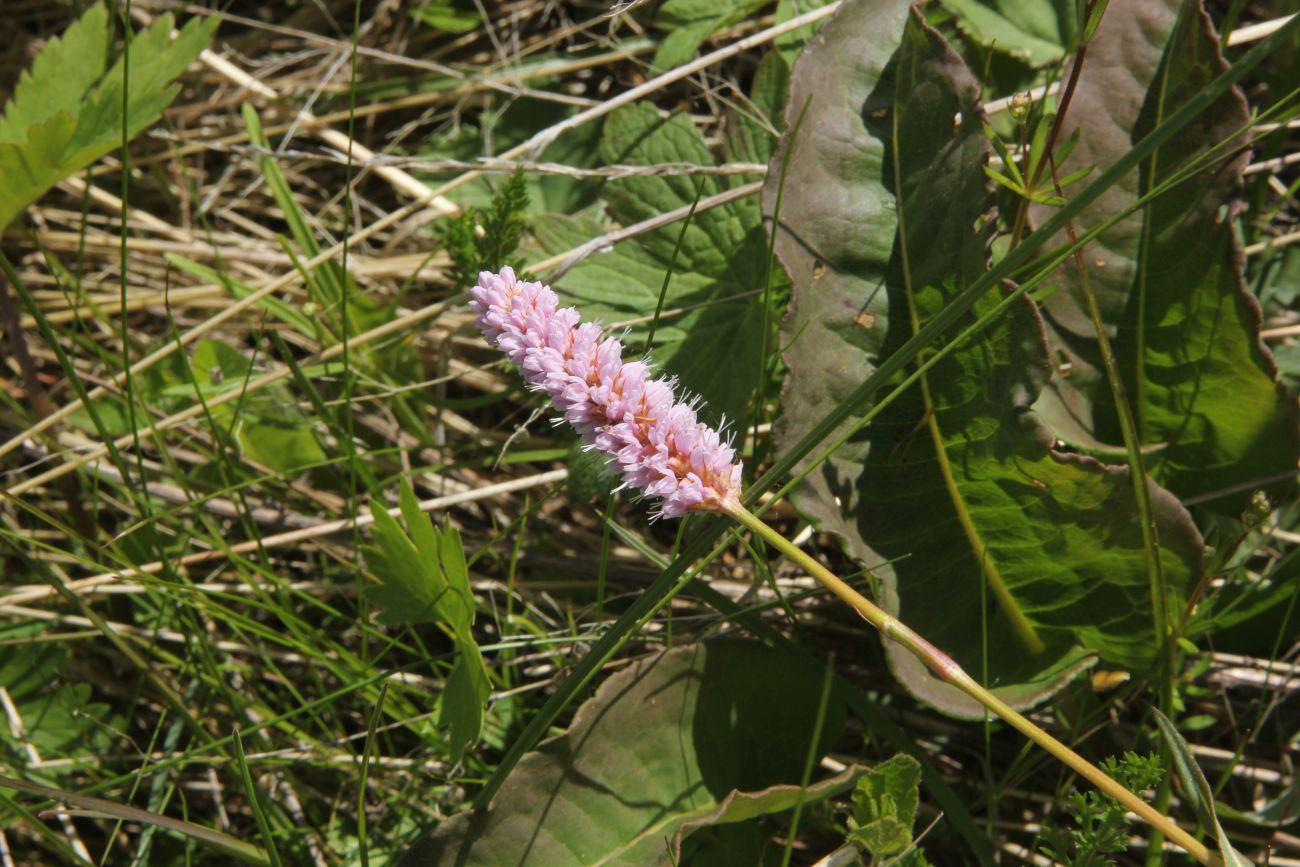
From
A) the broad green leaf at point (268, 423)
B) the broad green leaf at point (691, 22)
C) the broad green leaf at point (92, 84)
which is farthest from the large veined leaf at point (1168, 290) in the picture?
the broad green leaf at point (92, 84)

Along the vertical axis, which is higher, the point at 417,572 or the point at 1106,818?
the point at 417,572

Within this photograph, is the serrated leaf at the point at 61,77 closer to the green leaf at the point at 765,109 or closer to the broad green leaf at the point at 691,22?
the broad green leaf at the point at 691,22

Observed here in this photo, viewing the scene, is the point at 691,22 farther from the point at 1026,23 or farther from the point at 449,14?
the point at 449,14

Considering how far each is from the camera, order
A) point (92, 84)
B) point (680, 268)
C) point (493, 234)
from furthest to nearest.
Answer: point (92, 84)
point (680, 268)
point (493, 234)

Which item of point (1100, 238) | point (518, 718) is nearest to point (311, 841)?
point (518, 718)

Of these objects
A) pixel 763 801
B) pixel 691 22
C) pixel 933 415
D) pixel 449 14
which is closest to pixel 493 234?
pixel 691 22

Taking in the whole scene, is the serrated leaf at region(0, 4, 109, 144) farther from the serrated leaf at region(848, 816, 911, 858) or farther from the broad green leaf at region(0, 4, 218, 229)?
the serrated leaf at region(848, 816, 911, 858)
